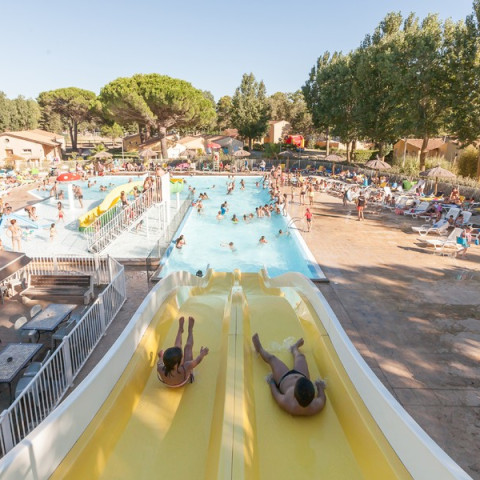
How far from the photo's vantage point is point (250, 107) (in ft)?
156

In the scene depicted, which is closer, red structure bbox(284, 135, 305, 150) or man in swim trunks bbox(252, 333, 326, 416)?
man in swim trunks bbox(252, 333, 326, 416)

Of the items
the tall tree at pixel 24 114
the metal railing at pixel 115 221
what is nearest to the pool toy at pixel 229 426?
the metal railing at pixel 115 221

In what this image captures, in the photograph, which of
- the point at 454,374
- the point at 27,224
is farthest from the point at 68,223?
the point at 454,374

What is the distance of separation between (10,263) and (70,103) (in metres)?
62.2

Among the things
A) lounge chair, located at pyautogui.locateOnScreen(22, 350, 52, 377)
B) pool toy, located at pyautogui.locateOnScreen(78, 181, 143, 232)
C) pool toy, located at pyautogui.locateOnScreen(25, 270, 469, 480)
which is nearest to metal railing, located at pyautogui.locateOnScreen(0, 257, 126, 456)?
lounge chair, located at pyautogui.locateOnScreen(22, 350, 52, 377)

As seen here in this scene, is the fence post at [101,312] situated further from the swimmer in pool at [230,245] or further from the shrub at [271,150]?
the shrub at [271,150]

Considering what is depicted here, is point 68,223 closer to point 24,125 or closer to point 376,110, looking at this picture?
point 376,110

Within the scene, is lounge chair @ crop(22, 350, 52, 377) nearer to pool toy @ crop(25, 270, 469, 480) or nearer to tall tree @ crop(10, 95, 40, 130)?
pool toy @ crop(25, 270, 469, 480)

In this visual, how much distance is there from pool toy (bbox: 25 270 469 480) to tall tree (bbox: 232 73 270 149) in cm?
4703

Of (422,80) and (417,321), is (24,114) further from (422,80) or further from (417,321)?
(417,321)

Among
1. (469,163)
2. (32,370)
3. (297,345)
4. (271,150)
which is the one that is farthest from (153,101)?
(297,345)

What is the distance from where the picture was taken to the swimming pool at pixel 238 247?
43.1ft

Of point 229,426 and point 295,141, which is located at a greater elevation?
point 295,141

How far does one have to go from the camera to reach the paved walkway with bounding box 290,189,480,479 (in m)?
4.93
